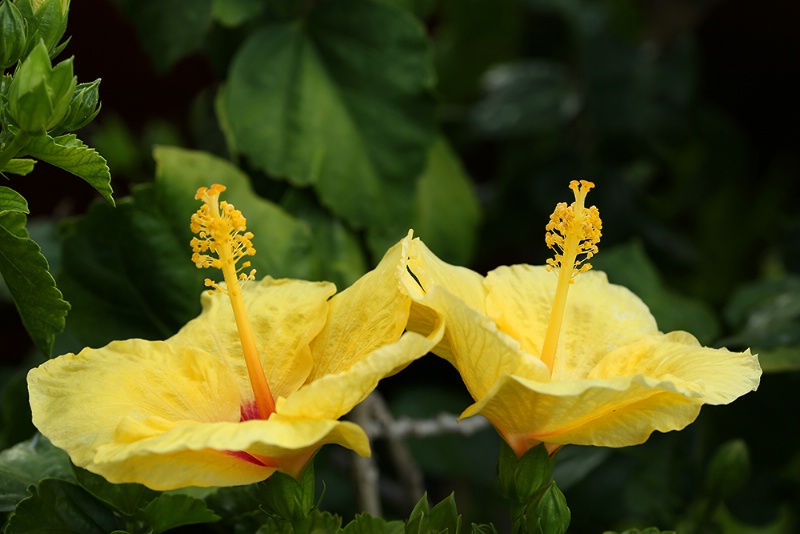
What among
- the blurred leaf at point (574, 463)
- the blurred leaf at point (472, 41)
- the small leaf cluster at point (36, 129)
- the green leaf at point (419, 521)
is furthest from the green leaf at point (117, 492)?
the blurred leaf at point (472, 41)

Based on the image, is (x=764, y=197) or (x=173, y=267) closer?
(x=173, y=267)

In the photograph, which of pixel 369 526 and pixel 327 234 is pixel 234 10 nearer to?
pixel 327 234

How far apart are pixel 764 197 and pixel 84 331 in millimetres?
1487

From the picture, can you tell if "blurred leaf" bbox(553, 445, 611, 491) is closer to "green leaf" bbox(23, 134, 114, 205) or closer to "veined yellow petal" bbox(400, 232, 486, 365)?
"veined yellow petal" bbox(400, 232, 486, 365)

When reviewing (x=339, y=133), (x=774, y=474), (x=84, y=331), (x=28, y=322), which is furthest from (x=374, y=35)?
(x=774, y=474)

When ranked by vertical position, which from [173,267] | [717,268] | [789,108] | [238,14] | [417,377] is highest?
[789,108]

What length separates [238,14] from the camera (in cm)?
110

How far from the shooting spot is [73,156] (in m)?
0.61

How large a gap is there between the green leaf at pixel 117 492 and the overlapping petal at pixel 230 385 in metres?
0.10

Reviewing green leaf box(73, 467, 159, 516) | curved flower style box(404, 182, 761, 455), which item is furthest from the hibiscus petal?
green leaf box(73, 467, 159, 516)

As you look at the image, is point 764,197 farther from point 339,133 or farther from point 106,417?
point 106,417

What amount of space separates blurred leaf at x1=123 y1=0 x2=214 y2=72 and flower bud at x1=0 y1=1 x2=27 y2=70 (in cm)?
56

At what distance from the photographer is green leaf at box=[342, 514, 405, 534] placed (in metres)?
0.65

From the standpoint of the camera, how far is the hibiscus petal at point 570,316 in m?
0.75
